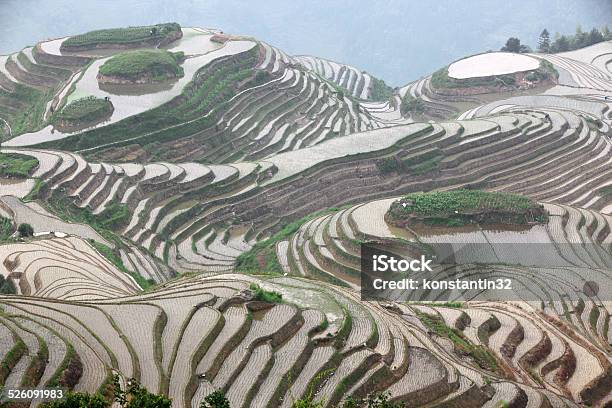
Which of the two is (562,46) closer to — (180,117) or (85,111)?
(180,117)

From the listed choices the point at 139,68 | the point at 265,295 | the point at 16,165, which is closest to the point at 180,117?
the point at 139,68

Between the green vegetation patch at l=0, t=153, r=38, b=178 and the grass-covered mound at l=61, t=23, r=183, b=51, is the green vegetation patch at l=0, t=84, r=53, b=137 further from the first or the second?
the green vegetation patch at l=0, t=153, r=38, b=178

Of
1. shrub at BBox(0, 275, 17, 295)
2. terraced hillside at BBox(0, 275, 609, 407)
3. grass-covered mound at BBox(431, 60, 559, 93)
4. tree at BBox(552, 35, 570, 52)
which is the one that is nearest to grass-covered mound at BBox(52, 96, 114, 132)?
shrub at BBox(0, 275, 17, 295)

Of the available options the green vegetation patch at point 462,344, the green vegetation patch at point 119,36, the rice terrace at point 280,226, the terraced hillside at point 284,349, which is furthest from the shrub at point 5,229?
the green vegetation patch at point 119,36

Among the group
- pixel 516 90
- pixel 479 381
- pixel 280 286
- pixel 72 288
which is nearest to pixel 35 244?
pixel 72 288

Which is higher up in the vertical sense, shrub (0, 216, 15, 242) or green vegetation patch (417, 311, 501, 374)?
green vegetation patch (417, 311, 501, 374)

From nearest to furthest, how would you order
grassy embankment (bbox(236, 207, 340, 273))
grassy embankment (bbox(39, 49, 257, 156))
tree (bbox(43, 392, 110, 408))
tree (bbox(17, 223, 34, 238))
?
tree (bbox(43, 392, 110, 408)), tree (bbox(17, 223, 34, 238)), grassy embankment (bbox(236, 207, 340, 273)), grassy embankment (bbox(39, 49, 257, 156))

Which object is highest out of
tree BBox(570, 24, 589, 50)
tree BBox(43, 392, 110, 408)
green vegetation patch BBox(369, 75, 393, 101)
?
tree BBox(43, 392, 110, 408)
